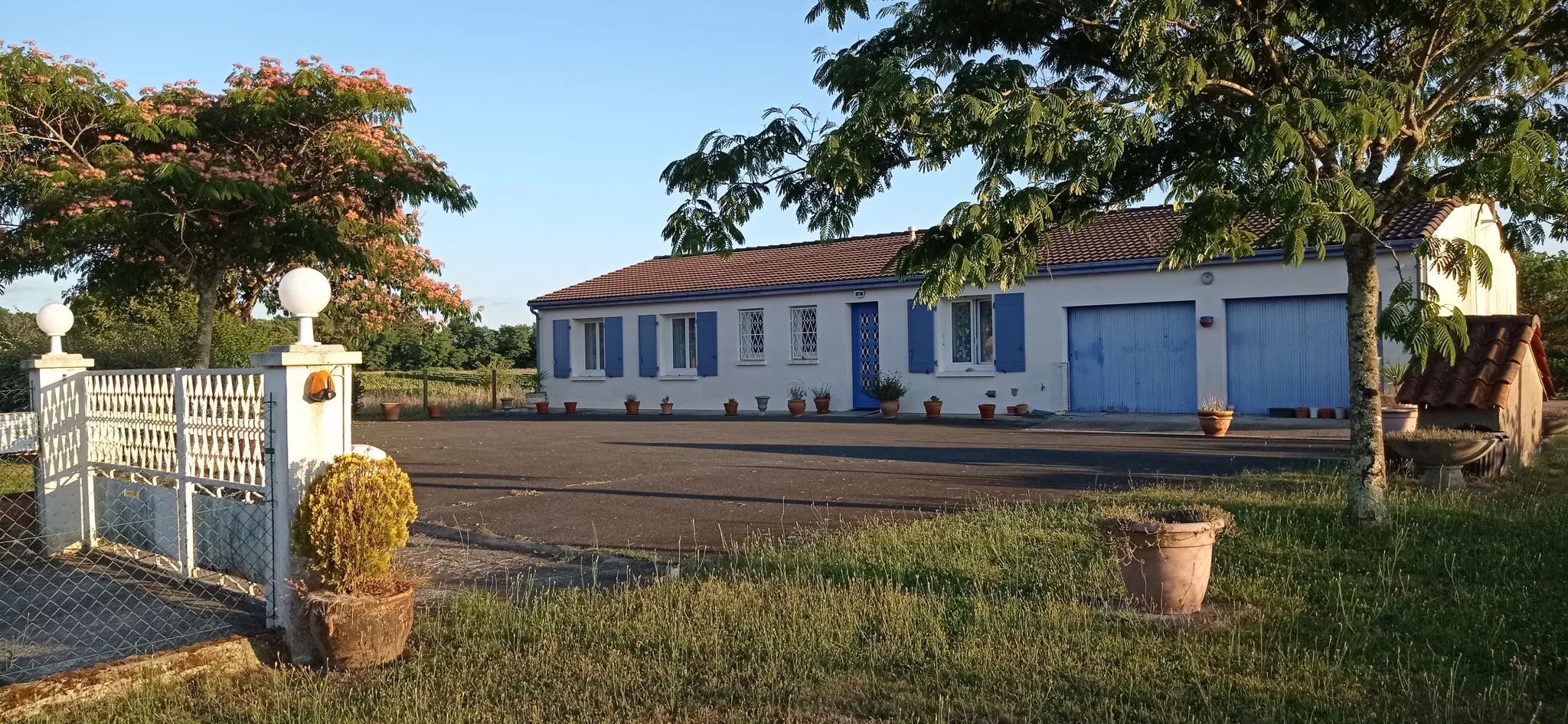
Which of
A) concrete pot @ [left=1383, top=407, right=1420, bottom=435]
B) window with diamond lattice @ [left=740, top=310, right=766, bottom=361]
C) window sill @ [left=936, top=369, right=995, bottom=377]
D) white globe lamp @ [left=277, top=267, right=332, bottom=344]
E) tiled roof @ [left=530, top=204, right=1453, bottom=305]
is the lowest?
concrete pot @ [left=1383, top=407, right=1420, bottom=435]

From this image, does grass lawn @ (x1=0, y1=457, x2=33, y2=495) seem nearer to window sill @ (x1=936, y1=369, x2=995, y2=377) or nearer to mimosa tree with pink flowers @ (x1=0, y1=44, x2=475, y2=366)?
mimosa tree with pink flowers @ (x1=0, y1=44, x2=475, y2=366)

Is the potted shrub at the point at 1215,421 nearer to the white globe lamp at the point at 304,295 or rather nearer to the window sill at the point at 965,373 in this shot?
the window sill at the point at 965,373

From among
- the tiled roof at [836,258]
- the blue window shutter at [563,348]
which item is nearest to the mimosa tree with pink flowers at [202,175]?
the tiled roof at [836,258]

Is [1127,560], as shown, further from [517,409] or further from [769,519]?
[517,409]

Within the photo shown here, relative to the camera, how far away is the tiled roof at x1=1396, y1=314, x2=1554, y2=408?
9.45 metres

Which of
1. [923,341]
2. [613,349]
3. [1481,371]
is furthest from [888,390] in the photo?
[1481,371]

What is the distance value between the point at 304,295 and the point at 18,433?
134 inches

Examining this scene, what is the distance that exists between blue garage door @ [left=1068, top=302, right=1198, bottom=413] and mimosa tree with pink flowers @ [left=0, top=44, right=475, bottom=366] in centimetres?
1021

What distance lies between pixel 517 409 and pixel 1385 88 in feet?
71.8

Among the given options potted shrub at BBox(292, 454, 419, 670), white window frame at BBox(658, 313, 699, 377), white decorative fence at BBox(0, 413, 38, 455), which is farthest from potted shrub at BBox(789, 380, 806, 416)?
potted shrub at BBox(292, 454, 419, 670)

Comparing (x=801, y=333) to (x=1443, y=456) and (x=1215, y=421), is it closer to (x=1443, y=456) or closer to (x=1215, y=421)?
(x=1215, y=421)

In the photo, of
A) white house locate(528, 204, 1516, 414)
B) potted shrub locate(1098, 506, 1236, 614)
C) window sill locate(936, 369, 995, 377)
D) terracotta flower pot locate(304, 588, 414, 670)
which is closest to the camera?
terracotta flower pot locate(304, 588, 414, 670)

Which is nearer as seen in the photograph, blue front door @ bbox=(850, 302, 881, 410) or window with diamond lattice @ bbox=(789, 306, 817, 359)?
blue front door @ bbox=(850, 302, 881, 410)

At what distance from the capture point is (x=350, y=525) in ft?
15.6
